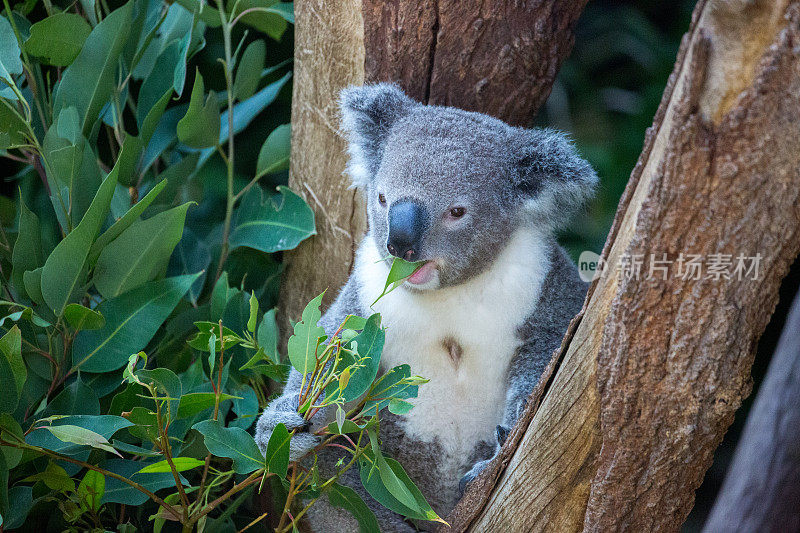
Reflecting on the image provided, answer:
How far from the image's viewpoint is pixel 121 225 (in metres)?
2.10

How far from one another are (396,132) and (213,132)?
0.78 metres

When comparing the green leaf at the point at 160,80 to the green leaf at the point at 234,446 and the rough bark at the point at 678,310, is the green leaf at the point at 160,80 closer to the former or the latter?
the green leaf at the point at 234,446

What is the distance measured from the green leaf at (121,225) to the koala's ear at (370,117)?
55 centimetres

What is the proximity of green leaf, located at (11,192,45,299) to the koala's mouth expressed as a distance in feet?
3.54

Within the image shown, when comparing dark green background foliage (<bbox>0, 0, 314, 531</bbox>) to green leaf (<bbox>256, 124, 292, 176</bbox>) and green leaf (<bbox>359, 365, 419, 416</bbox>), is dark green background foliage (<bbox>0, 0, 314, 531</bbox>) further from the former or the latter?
green leaf (<bbox>359, 365, 419, 416</bbox>)

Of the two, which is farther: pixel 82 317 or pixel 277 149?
pixel 277 149

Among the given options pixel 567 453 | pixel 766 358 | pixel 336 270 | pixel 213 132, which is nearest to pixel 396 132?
pixel 336 270

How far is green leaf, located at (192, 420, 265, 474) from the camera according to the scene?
1683 millimetres

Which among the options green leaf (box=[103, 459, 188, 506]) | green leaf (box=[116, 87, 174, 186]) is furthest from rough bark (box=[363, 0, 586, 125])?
green leaf (box=[103, 459, 188, 506])

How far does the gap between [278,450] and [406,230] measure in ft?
1.91

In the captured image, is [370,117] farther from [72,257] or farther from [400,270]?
[72,257]

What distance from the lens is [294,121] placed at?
263 cm

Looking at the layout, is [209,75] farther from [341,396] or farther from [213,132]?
[341,396]

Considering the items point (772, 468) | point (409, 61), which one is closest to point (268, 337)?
point (409, 61)
